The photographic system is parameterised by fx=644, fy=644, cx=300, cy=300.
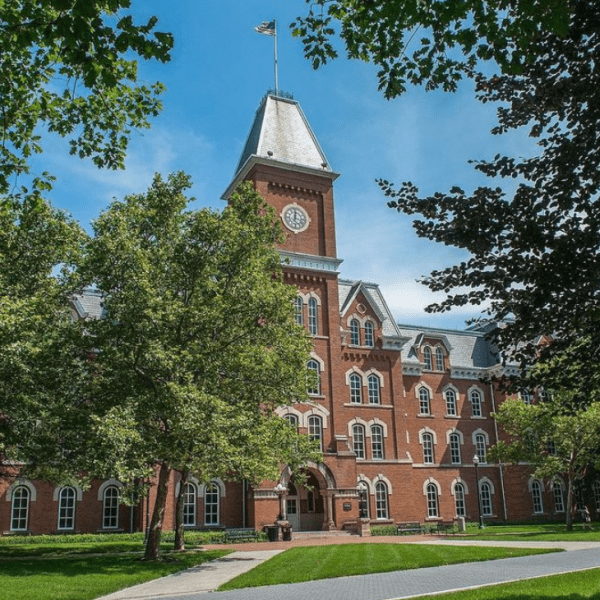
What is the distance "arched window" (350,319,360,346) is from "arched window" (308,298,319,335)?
3671 millimetres

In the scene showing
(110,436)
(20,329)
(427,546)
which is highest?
(20,329)

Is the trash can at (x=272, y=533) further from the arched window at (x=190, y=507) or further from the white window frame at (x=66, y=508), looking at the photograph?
the white window frame at (x=66, y=508)

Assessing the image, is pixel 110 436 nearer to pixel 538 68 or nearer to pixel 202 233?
pixel 202 233

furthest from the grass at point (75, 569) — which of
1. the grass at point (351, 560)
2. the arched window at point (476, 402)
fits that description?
the arched window at point (476, 402)

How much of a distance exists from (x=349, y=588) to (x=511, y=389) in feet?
22.0

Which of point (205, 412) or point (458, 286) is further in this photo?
point (205, 412)

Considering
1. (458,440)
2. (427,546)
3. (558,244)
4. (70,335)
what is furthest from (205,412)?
(458,440)

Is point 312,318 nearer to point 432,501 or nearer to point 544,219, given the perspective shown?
point 432,501

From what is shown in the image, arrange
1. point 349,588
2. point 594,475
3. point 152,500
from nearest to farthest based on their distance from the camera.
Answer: point 349,588, point 152,500, point 594,475

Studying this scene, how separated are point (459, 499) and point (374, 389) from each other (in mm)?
10949

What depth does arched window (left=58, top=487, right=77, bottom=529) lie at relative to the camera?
33594 mm

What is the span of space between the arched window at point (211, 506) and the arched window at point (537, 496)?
25.0 meters

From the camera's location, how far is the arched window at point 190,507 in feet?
115

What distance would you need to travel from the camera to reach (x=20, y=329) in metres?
19.2
